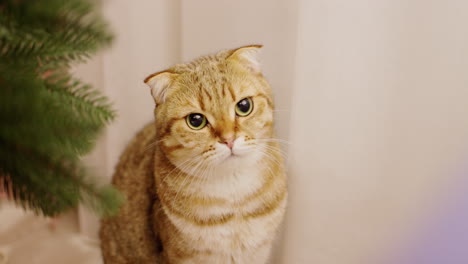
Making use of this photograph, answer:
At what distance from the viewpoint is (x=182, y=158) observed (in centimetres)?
92

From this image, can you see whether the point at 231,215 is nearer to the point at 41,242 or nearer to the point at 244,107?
the point at 244,107

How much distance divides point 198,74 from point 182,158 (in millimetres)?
202

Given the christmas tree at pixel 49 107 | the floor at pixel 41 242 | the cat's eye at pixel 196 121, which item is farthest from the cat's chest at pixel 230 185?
the floor at pixel 41 242

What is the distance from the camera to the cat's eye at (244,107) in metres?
0.91

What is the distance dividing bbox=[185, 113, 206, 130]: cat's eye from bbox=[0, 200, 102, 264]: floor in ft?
2.71

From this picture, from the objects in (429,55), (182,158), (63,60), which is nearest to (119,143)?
(182,158)

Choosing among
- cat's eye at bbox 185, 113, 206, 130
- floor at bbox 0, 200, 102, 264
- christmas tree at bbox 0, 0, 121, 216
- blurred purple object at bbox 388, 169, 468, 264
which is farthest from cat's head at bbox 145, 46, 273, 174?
floor at bbox 0, 200, 102, 264

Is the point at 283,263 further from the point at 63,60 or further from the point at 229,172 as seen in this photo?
the point at 63,60

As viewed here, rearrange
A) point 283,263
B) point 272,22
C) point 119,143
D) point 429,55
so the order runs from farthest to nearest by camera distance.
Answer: point 119,143, point 283,263, point 272,22, point 429,55

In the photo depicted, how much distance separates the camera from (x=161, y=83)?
3.01 ft

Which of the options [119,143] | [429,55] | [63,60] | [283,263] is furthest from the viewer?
[119,143]

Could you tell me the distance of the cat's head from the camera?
0.87m

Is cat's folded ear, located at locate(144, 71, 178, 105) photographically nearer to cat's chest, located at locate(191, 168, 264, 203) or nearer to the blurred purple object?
cat's chest, located at locate(191, 168, 264, 203)

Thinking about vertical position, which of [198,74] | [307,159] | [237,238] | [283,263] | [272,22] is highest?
[272,22]
